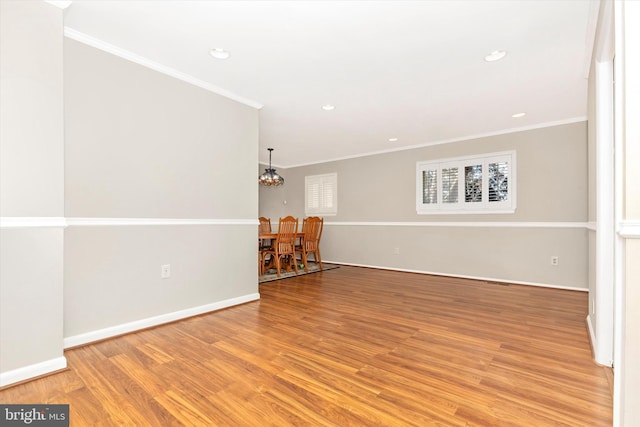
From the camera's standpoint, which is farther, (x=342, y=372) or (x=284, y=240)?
(x=284, y=240)

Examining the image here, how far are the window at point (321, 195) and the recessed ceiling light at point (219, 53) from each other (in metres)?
4.36

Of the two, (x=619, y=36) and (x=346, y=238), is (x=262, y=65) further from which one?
(x=346, y=238)

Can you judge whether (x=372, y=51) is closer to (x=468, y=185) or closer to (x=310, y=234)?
(x=468, y=185)

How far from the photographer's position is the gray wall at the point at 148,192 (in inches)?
90.7

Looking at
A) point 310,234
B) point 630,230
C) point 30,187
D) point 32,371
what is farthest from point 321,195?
point 630,230

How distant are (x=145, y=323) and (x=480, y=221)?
4639 millimetres

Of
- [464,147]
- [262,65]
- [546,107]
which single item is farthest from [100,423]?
[464,147]

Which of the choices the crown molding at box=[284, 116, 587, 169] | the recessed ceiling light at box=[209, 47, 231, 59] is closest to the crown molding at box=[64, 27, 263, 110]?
the recessed ceiling light at box=[209, 47, 231, 59]

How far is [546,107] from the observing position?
3.75 metres

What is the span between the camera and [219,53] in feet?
8.40

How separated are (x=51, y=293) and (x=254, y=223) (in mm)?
1923

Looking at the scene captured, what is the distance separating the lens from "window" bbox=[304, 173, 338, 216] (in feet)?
22.4

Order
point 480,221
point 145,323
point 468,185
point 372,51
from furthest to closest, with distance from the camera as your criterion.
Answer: point 468,185, point 480,221, point 145,323, point 372,51

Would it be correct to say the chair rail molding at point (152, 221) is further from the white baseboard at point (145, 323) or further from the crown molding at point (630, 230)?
the crown molding at point (630, 230)
